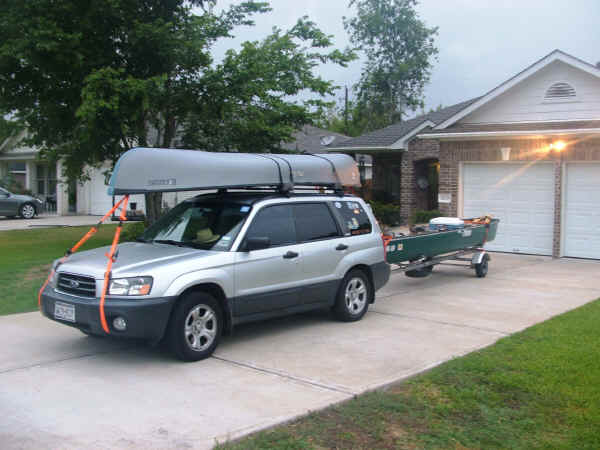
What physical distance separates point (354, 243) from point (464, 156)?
29.5 feet

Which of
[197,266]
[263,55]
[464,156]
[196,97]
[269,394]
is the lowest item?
[269,394]

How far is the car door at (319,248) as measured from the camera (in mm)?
7820

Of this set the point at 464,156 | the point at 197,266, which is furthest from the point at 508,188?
the point at 197,266

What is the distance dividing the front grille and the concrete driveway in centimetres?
72

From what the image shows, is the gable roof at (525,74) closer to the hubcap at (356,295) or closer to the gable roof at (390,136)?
the gable roof at (390,136)

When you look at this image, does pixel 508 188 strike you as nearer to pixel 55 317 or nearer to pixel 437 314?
pixel 437 314

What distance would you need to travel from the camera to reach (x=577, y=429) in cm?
480

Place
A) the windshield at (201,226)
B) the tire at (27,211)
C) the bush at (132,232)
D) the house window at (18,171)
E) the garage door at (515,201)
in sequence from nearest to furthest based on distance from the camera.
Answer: the windshield at (201,226) → the bush at (132,232) → the garage door at (515,201) → the tire at (27,211) → the house window at (18,171)

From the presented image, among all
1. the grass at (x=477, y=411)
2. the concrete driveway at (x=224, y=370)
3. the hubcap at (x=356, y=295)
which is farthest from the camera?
the hubcap at (x=356, y=295)

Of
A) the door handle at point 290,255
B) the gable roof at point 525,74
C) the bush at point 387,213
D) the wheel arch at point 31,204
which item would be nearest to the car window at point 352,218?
the door handle at point 290,255

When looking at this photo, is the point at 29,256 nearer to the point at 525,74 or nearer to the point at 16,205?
the point at 525,74

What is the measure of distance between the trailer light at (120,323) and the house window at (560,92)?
513 inches

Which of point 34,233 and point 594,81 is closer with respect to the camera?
point 594,81

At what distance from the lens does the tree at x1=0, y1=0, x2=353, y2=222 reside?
13.2m
